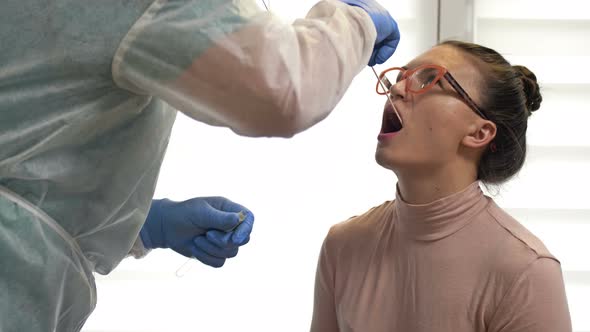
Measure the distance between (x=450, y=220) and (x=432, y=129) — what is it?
217 mm

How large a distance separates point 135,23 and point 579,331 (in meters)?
2.08

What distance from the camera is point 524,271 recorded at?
5.44 feet

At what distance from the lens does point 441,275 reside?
5.69 feet

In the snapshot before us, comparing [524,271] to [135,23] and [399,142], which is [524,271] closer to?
[399,142]

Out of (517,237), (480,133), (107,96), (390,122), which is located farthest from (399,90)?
(107,96)

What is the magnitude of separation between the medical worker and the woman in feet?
1.59

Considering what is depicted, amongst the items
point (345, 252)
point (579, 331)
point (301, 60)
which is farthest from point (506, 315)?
point (579, 331)

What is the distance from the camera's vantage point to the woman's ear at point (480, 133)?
178cm

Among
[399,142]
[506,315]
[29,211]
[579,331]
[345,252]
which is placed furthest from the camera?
[579,331]

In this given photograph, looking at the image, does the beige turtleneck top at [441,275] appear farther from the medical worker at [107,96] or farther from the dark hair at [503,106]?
the medical worker at [107,96]

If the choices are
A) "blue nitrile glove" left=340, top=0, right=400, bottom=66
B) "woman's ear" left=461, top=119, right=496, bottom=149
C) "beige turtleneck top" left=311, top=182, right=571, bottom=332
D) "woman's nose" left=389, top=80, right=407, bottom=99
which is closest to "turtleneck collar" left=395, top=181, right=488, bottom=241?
"beige turtleneck top" left=311, top=182, right=571, bottom=332

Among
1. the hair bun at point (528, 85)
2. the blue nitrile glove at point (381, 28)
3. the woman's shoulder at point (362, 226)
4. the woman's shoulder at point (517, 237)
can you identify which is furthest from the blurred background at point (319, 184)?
the blue nitrile glove at point (381, 28)

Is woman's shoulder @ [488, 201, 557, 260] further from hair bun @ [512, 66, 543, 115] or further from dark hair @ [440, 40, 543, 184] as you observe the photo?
hair bun @ [512, 66, 543, 115]

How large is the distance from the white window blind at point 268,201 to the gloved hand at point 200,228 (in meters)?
0.77
